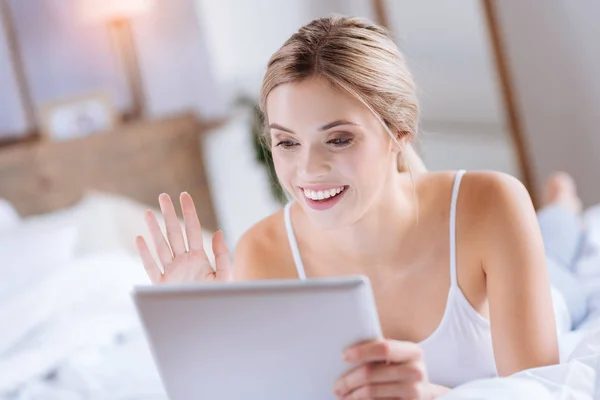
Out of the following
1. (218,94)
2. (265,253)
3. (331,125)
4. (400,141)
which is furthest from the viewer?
(218,94)

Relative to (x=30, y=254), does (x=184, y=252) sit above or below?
above

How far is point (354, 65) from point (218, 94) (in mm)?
2583

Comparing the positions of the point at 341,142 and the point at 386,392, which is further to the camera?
the point at 341,142

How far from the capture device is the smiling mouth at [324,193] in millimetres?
1354

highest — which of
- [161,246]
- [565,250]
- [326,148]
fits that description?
[326,148]

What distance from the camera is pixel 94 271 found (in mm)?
2652

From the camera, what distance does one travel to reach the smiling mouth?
1354 millimetres

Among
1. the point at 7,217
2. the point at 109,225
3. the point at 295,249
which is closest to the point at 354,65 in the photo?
the point at 295,249

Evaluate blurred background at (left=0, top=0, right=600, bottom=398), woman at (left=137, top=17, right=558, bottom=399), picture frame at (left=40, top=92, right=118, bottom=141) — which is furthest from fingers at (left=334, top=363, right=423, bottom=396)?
picture frame at (left=40, top=92, right=118, bottom=141)

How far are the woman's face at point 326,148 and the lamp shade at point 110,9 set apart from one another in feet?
7.93

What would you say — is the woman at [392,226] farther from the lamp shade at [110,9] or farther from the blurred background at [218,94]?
the lamp shade at [110,9]

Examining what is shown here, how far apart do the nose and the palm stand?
17 centimetres

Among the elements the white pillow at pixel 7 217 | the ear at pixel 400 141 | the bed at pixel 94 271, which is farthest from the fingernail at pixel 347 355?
the white pillow at pixel 7 217

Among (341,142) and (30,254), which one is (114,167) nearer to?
(30,254)
